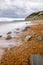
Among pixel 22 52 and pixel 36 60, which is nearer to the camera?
pixel 36 60

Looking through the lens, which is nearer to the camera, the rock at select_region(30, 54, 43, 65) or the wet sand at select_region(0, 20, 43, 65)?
the rock at select_region(30, 54, 43, 65)

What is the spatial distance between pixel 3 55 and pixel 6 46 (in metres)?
1.62

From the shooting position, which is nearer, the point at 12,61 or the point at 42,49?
the point at 12,61

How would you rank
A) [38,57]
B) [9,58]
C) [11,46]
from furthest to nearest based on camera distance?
[11,46], [9,58], [38,57]

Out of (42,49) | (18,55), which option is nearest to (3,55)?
(18,55)

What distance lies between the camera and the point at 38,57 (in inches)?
320

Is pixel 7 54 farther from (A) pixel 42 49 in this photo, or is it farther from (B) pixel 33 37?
(B) pixel 33 37

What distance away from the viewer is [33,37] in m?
12.1

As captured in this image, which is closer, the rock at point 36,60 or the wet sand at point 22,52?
the rock at point 36,60

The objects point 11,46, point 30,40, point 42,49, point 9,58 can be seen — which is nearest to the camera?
point 9,58

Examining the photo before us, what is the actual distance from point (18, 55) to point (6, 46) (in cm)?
188

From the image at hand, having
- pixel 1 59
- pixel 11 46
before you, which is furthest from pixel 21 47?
pixel 1 59

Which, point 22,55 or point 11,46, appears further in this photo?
point 11,46

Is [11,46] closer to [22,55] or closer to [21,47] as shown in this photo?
[21,47]
